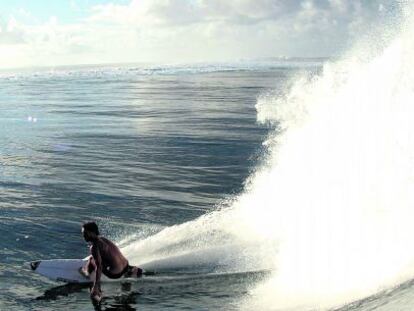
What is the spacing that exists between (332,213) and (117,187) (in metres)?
9.74

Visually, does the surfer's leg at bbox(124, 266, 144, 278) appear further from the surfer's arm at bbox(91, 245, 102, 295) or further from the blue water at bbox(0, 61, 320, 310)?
the surfer's arm at bbox(91, 245, 102, 295)

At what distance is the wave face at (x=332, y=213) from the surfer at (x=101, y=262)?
3.26ft

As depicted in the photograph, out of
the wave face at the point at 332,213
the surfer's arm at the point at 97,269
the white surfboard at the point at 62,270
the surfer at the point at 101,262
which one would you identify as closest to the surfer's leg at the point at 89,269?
the surfer at the point at 101,262

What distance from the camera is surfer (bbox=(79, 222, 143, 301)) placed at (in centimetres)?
1162

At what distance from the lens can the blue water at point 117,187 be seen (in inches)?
482

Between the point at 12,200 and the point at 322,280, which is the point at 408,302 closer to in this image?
the point at 322,280

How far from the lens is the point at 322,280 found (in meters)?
11.1

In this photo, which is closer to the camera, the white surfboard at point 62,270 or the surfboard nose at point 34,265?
the white surfboard at point 62,270

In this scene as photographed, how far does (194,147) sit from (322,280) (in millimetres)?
18900

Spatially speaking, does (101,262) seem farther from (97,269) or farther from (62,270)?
(62,270)

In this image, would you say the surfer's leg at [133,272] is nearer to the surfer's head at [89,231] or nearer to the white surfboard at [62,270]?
the white surfboard at [62,270]

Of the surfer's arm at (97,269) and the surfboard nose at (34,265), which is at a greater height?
the surfboard nose at (34,265)

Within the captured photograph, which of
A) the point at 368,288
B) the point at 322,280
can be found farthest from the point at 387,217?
the point at 368,288

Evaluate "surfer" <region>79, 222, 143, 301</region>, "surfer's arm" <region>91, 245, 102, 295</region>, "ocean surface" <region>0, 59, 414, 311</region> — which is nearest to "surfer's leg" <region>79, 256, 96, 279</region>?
"surfer" <region>79, 222, 143, 301</region>
